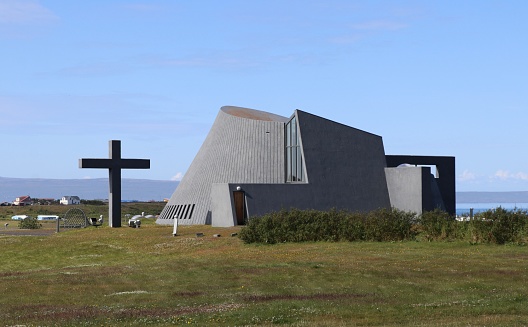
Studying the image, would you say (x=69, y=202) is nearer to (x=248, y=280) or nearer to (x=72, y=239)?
(x=72, y=239)

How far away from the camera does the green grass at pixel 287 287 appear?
18.8 m

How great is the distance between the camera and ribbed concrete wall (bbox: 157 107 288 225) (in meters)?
61.6

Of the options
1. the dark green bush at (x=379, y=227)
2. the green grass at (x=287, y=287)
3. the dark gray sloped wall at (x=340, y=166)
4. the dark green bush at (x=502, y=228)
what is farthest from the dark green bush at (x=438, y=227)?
the dark gray sloped wall at (x=340, y=166)

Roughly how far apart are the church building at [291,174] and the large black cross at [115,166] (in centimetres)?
465

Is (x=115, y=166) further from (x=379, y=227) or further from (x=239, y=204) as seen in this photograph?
(x=379, y=227)

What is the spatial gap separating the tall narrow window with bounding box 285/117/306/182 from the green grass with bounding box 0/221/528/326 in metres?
18.5

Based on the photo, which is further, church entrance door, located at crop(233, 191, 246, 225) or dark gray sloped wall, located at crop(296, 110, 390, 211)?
dark gray sloped wall, located at crop(296, 110, 390, 211)

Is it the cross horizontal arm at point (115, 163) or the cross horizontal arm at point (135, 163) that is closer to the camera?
the cross horizontal arm at point (115, 163)

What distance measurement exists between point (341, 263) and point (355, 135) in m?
31.2

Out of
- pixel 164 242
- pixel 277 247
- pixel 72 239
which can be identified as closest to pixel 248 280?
pixel 277 247

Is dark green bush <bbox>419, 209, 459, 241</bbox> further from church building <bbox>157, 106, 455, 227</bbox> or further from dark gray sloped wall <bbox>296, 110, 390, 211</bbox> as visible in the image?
dark gray sloped wall <bbox>296, 110, 390, 211</bbox>

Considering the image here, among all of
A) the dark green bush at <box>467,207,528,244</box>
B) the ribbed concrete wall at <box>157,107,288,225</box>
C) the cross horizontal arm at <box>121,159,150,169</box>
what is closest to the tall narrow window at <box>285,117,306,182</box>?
the ribbed concrete wall at <box>157,107,288,225</box>

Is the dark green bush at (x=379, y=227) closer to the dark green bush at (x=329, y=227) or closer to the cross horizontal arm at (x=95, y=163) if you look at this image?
the dark green bush at (x=329, y=227)

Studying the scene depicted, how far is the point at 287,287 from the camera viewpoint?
24828mm
